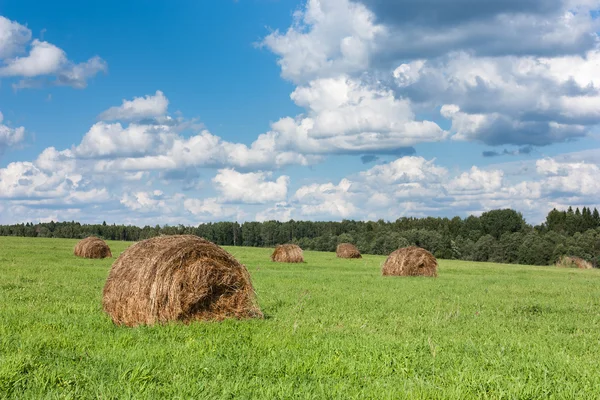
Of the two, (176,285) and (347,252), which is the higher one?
(176,285)

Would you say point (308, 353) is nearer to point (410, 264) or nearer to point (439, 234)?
point (410, 264)

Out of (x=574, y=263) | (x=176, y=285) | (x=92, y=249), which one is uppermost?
(x=176, y=285)

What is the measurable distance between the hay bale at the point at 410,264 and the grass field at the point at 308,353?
12938 mm

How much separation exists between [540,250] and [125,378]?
81161 millimetres

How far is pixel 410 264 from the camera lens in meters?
27.8

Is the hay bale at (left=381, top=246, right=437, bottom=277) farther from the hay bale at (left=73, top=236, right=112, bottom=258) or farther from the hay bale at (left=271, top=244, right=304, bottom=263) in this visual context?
the hay bale at (left=73, top=236, right=112, bottom=258)

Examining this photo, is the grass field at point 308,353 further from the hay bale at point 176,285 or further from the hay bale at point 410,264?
the hay bale at point 410,264

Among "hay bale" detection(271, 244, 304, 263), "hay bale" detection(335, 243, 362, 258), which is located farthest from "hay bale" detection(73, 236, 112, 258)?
"hay bale" detection(335, 243, 362, 258)

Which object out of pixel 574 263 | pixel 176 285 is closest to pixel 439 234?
pixel 574 263

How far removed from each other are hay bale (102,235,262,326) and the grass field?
Result: 541 millimetres

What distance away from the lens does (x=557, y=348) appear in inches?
381

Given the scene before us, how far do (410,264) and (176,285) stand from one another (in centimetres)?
1860

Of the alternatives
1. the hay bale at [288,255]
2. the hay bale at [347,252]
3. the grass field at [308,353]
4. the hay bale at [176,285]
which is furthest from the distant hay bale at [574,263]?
the hay bale at [176,285]

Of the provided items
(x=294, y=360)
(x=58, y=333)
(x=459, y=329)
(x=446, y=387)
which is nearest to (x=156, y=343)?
(x=58, y=333)
